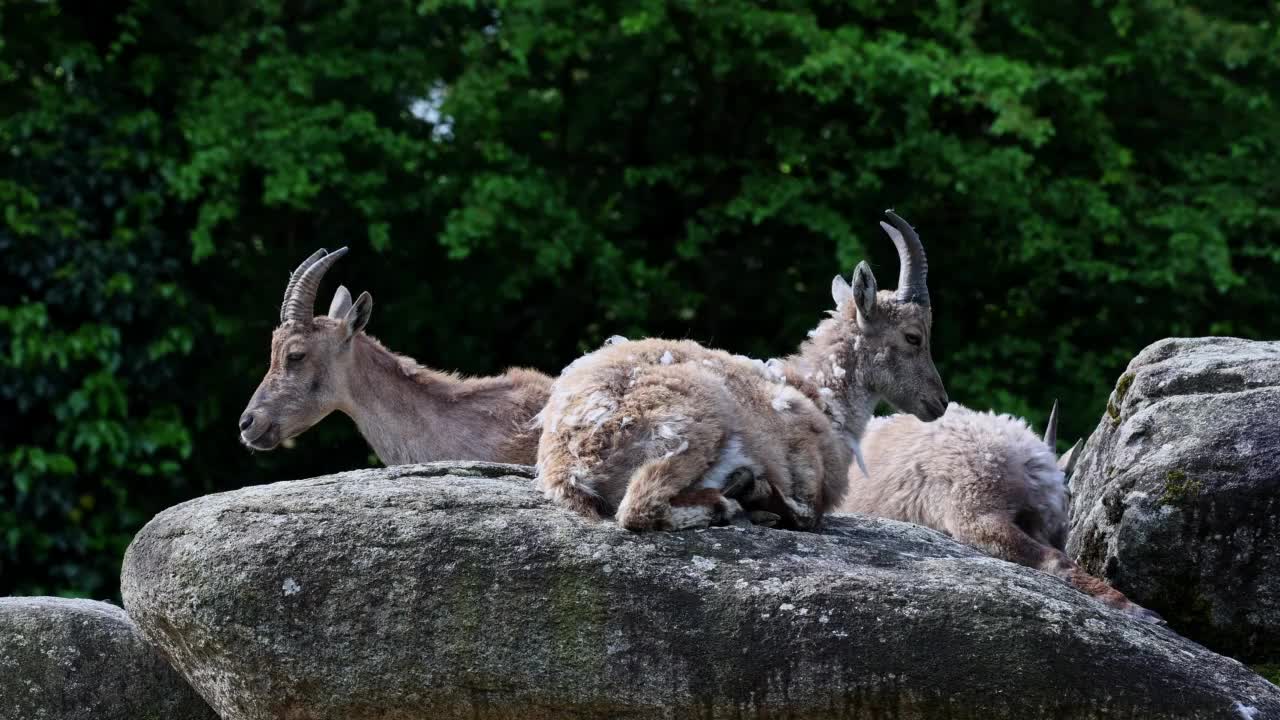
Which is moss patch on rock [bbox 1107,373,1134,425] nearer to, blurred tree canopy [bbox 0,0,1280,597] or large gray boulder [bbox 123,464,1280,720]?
large gray boulder [bbox 123,464,1280,720]

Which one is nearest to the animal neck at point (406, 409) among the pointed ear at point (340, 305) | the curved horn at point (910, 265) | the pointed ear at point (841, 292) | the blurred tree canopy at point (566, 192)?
the pointed ear at point (340, 305)

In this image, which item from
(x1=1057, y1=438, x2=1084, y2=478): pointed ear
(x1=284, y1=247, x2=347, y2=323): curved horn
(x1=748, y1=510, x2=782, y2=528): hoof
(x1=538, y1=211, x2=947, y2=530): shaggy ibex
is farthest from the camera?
(x1=284, y1=247, x2=347, y2=323): curved horn

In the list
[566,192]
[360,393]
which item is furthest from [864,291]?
[566,192]

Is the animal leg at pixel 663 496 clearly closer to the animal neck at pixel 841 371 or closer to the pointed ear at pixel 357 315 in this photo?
the animal neck at pixel 841 371

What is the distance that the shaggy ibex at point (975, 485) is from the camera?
21.5 ft

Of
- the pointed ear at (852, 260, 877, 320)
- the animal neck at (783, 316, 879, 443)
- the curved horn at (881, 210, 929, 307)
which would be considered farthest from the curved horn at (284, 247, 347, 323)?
the curved horn at (881, 210, 929, 307)

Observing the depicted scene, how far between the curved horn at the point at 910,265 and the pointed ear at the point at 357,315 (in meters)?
2.63

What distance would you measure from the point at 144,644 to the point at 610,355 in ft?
6.79

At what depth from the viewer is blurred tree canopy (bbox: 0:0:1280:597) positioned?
1208cm

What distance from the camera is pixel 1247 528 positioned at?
19.4 ft

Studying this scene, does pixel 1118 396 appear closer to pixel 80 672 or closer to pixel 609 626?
pixel 609 626

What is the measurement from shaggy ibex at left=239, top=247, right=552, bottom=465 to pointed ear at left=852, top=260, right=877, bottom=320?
1.70 meters

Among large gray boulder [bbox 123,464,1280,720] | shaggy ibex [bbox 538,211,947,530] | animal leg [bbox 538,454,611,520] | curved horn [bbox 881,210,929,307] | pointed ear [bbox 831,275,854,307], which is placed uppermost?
curved horn [bbox 881,210,929,307]

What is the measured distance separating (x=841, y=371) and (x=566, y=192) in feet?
20.1
